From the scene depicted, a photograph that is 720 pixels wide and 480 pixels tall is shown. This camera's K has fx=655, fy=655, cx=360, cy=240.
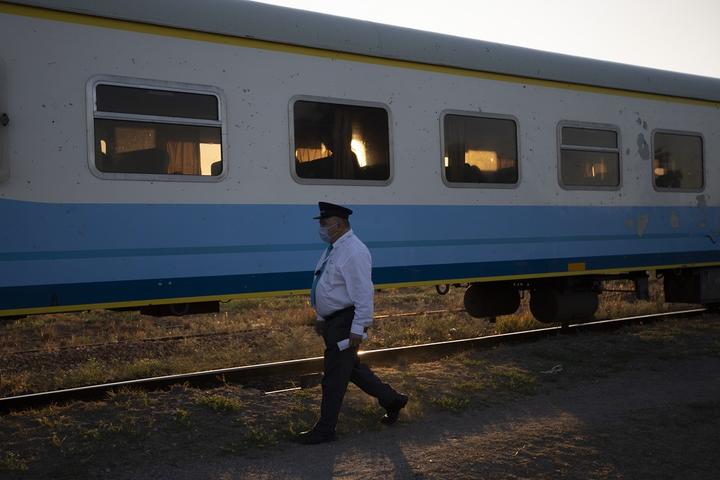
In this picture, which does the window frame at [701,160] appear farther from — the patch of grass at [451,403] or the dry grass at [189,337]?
the patch of grass at [451,403]

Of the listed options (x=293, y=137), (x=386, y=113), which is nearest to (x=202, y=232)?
(x=293, y=137)

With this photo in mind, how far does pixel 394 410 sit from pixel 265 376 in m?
2.08

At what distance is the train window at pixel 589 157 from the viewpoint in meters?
7.92

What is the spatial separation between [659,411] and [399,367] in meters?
2.70

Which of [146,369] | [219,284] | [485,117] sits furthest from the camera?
[485,117]

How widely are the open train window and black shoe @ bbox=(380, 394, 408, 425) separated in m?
2.52

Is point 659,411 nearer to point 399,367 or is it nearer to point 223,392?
point 399,367

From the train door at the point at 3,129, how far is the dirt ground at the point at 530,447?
2.56m

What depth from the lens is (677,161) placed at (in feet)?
29.3

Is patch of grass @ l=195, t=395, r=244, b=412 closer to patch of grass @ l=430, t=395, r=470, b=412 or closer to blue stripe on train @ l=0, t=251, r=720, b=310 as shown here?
blue stripe on train @ l=0, t=251, r=720, b=310

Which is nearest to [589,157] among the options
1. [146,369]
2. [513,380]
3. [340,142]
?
[513,380]

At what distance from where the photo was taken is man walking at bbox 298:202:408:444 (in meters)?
4.65

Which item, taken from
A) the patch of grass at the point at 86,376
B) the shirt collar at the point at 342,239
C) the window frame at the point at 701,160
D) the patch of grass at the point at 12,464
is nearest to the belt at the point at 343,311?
the shirt collar at the point at 342,239

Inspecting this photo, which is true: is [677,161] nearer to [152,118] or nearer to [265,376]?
[265,376]
